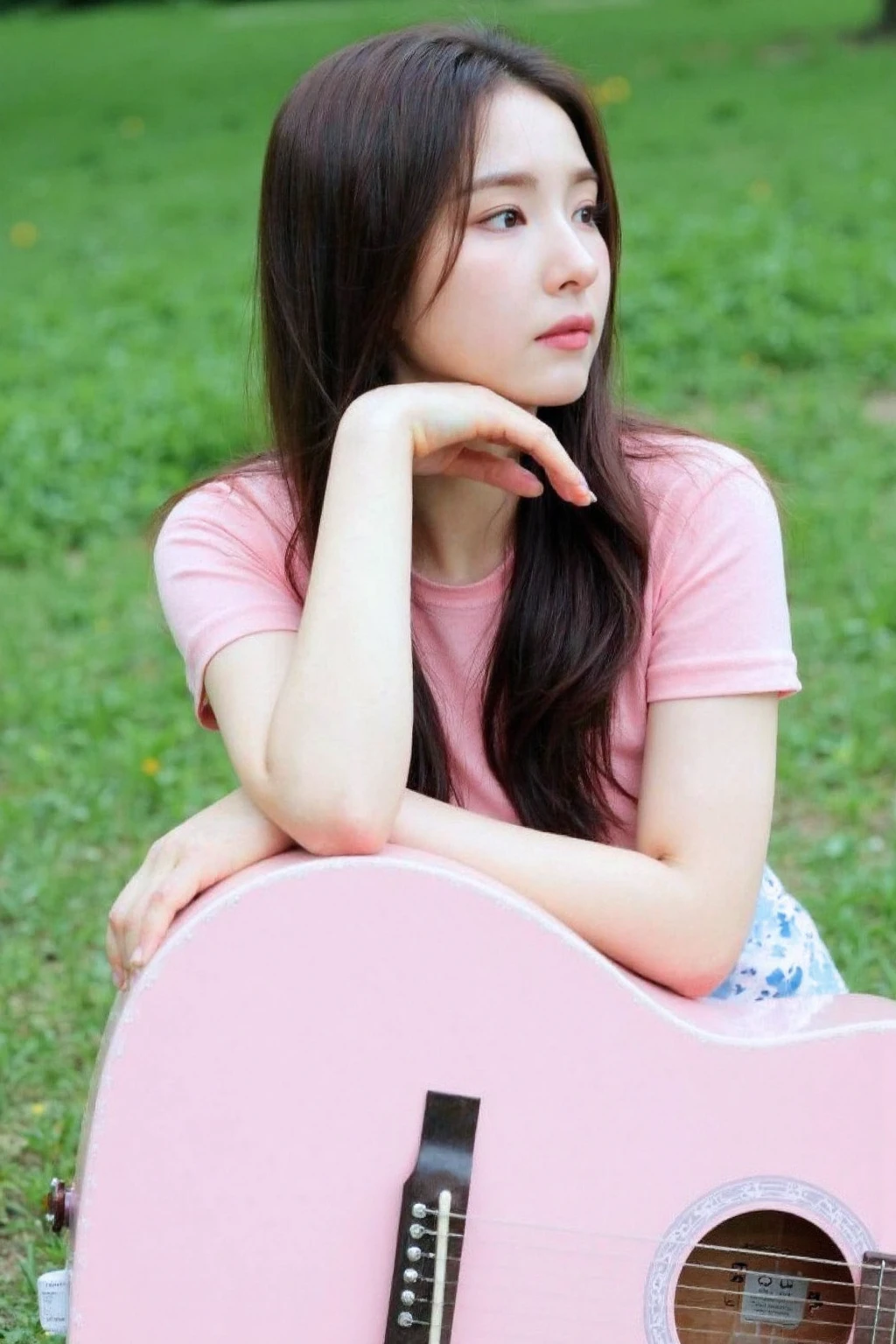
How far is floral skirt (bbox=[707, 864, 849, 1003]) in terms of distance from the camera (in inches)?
89.4

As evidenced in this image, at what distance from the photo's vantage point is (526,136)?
206 centimetres

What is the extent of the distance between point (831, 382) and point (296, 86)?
13.6 ft

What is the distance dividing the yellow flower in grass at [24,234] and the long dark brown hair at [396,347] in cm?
778

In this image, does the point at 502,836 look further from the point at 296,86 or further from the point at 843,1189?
the point at 296,86

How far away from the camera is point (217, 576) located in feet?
7.11

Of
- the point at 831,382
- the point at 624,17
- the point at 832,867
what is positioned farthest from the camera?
the point at 624,17

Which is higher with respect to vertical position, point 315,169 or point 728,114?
point 728,114

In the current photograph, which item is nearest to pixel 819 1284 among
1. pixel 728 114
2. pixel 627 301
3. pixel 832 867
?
pixel 832 867

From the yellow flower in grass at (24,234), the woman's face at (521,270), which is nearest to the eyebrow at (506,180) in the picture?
the woman's face at (521,270)

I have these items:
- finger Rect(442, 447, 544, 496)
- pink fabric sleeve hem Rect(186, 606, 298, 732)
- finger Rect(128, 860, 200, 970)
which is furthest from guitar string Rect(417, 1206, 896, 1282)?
finger Rect(442, 447, 544, 496)

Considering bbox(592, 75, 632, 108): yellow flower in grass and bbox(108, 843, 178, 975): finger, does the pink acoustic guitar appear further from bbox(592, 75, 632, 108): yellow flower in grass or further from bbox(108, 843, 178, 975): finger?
bbox(592, 75, 632, 108): yellow flower in grass

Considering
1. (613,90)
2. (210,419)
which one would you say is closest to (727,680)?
(210,419)

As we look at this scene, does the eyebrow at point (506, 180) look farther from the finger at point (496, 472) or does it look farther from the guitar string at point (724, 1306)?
the guitar string at point (724, 1306)

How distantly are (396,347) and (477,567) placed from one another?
286 millimetres
